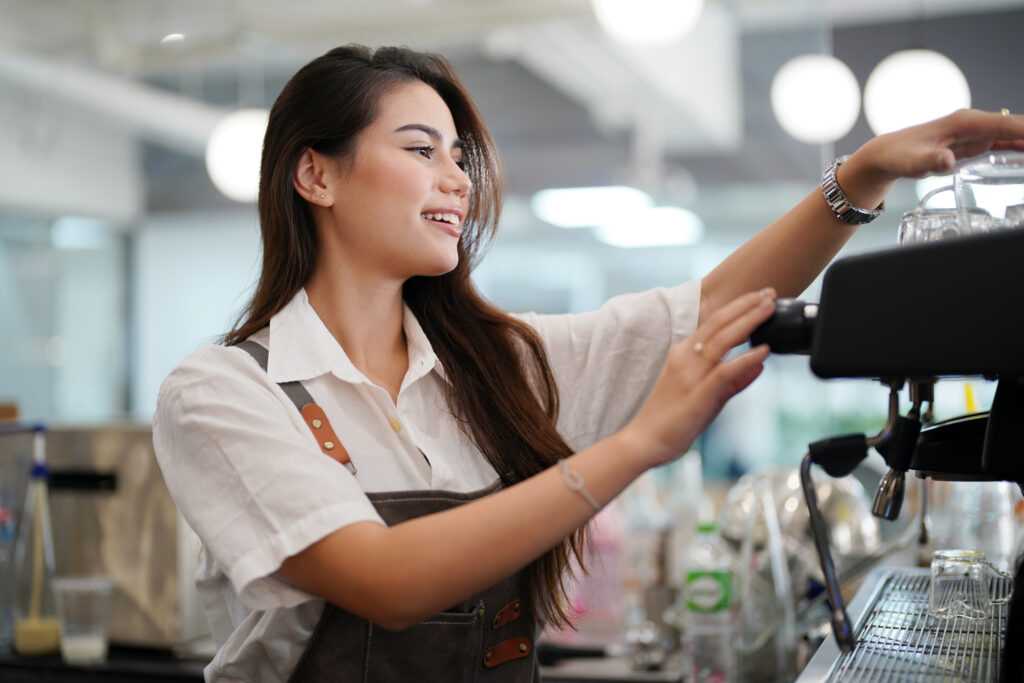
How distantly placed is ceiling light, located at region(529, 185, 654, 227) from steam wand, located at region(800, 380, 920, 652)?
15.4ft

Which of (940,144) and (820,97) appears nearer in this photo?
(940,144)

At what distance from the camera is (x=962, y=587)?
1.05 meters

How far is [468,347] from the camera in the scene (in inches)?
53.9

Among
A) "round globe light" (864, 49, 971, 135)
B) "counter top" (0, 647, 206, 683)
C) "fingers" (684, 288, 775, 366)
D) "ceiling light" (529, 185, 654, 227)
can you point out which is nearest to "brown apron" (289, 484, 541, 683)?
"fingers" (684, 288, 775, 366)

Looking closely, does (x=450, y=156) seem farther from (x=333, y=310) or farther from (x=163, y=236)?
(x=163, y=236)

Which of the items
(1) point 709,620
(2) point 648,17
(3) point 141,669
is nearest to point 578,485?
(1) point 709,620

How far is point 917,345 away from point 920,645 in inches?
14.7

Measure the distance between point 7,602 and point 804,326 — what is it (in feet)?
5.83

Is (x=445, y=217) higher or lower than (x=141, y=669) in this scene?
higher

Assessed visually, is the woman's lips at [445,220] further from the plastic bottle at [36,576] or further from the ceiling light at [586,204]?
the ceiling light at [586,204]

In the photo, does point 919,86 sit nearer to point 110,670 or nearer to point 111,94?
point 110,670

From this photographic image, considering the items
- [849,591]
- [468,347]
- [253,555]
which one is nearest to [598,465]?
[253,555]

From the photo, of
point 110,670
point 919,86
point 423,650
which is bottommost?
point 110,670

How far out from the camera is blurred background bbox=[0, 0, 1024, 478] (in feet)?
13.4
